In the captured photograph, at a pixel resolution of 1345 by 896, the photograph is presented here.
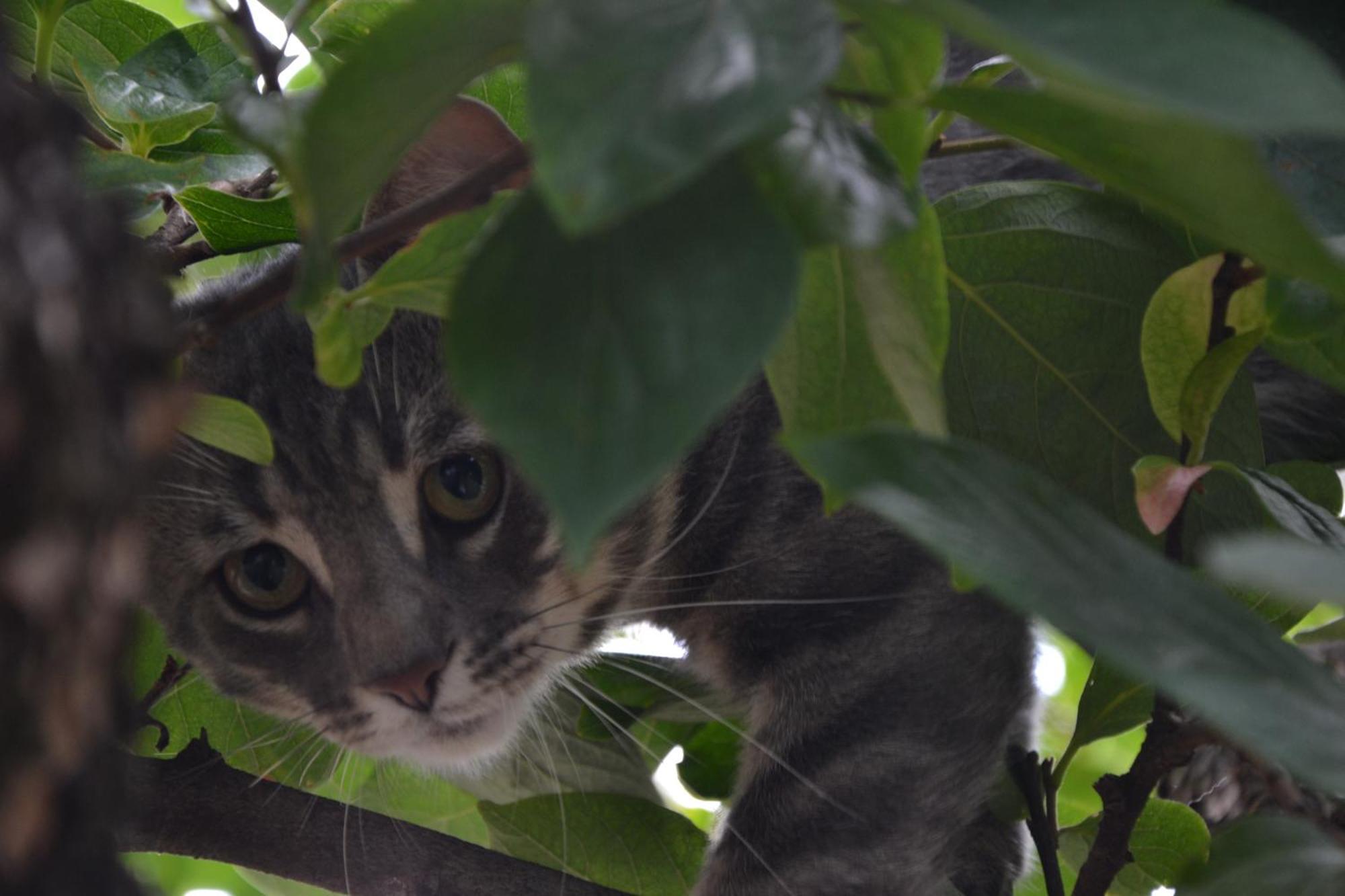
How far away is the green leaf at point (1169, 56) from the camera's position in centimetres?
33

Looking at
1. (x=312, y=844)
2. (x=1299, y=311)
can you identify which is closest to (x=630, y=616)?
(x=312, y=844)

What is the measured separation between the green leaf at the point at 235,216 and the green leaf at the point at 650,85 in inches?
19.2

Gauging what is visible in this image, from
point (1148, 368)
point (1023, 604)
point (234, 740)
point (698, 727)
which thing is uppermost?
point (1023, 604)

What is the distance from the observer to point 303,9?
2.17 feet

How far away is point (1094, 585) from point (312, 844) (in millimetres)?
817

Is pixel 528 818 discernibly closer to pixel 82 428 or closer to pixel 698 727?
pixel 698 727

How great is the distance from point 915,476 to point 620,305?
100 mm

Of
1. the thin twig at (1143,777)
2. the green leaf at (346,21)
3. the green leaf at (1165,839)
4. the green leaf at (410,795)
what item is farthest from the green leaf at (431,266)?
the green leaf at (410,795)

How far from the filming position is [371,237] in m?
0.53

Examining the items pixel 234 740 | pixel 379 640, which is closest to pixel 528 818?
pixel 379 640

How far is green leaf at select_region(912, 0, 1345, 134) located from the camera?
329mm

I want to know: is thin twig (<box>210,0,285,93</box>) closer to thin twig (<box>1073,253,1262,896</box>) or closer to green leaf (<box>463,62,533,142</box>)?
green leaf (<box>463,62,533,142</box>)

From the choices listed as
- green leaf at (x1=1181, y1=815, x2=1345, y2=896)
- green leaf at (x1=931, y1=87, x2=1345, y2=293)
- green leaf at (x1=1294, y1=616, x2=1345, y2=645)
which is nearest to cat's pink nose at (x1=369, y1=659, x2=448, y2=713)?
green leaf at (x1=1294, y1=616, x2=1345, y2=645)

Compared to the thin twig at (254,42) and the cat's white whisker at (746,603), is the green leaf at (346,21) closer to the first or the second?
the thin twig at (254,42)
